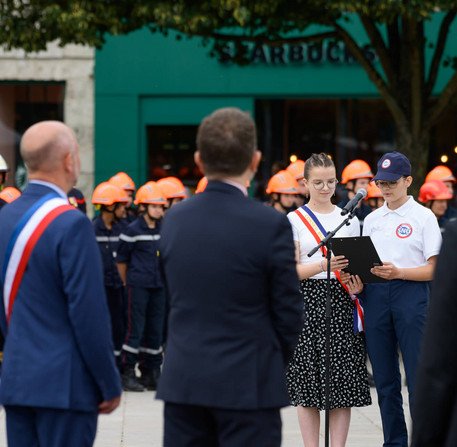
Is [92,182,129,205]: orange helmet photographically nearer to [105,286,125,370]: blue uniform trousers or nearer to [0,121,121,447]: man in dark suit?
[105,286,125,370]: blue uniform trousers

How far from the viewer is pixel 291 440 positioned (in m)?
8.10

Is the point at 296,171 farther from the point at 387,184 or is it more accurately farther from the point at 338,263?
the point at 338,263

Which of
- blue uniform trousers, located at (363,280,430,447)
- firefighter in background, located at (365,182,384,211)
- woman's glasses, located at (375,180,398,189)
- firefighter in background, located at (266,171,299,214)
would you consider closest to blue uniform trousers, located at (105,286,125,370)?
firefighter in background, located at (266,171,299,214)

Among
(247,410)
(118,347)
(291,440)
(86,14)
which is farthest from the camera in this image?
(86,14)

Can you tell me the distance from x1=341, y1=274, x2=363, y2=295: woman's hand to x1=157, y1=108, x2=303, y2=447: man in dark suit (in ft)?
8.63

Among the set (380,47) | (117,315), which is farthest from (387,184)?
(380,47)

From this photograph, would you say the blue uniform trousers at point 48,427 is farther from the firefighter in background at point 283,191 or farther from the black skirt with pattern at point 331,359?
the firefighter in background at point 283,191

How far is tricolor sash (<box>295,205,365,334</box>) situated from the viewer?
6629 mm

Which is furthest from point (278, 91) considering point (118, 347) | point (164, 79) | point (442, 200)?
point (118, 347)

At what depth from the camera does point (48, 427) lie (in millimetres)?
4020

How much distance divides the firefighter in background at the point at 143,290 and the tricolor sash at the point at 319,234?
14.4 ft

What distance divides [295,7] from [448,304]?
11.2 m

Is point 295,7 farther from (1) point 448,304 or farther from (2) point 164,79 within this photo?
(1) point 448,304

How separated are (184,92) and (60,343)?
14539 millimetres
